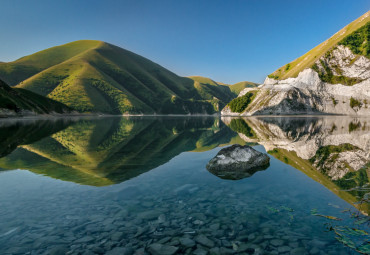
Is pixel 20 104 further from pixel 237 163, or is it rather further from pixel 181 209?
pixel 181 209

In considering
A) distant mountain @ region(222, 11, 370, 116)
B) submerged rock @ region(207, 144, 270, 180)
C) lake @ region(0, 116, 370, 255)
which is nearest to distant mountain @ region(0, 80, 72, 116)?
lake @ region(0, 116, 370, 255)

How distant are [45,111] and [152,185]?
165 metres

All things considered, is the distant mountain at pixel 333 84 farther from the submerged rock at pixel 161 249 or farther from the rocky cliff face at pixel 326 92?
the submerged rock at pixel 161 249

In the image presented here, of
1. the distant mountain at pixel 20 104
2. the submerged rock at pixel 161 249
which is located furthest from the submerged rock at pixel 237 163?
the distant mountain at pixel 20 104

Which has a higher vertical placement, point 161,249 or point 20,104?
point 20,104

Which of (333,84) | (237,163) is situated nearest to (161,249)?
(237,163)

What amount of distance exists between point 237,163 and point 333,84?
187m

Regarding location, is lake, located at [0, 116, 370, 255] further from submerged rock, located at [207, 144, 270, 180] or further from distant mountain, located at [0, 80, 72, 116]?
distant mountain, located at [0, 80, 72, 116]

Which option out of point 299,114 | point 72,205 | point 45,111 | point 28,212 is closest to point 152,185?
point 72,205

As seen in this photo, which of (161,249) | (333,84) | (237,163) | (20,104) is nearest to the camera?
(161,249)

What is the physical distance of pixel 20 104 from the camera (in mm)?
116875

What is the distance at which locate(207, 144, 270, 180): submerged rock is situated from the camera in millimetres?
15586

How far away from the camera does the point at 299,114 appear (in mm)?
167000

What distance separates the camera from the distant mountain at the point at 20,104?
104300 millimetres
